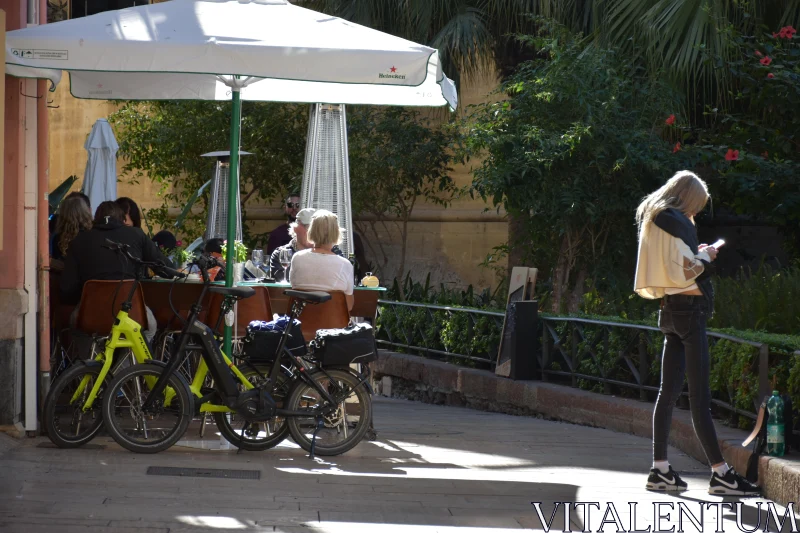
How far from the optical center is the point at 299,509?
18.3 ft

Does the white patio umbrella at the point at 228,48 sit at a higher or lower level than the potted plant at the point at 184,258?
higher

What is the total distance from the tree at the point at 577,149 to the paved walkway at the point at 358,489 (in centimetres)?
445

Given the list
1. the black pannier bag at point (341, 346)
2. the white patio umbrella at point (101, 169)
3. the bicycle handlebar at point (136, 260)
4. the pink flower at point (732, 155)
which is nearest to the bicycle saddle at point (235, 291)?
the bicycle handlebar at point (136, 260)

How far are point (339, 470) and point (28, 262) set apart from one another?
2.45m

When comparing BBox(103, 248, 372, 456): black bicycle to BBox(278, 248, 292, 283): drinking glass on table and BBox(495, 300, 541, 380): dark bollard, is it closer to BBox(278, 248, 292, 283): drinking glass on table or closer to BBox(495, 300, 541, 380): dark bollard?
BBox(278, 248, 292, 283): drinking glass on table

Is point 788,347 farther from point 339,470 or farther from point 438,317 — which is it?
point 438,317

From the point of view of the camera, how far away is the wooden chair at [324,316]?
772cm

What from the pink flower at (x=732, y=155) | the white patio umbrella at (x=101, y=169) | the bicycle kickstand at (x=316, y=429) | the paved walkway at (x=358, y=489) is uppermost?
the pink flower at (x=732, y=155)

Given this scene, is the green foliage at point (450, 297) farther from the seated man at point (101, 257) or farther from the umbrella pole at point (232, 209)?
the umbrella pole at point (232, 209)

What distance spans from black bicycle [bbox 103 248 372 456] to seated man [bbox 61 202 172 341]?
77 cm

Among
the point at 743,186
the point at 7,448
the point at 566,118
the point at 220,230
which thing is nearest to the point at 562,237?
the point at 566,118

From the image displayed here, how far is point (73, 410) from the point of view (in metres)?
7.16

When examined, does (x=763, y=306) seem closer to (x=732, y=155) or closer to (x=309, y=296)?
(x=732, y=155)

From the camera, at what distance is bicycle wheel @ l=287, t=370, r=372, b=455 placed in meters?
7.16
